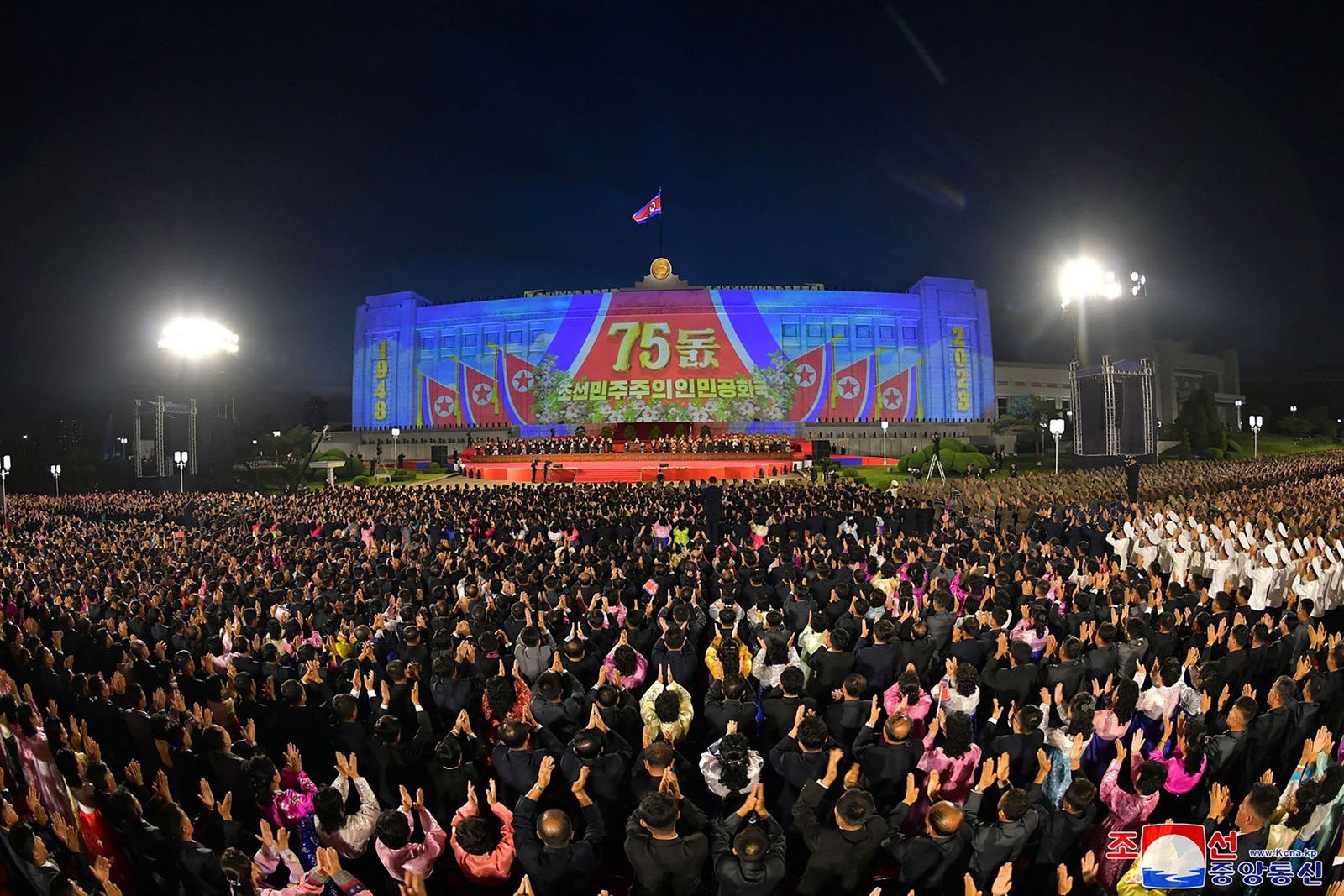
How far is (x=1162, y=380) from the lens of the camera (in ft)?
200

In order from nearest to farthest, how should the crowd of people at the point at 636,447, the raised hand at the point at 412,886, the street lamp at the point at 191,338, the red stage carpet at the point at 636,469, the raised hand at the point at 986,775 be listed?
the raised hand at the point at 412,886 → the raised hand at the point at 986,775 → the street lamp at the point at 191,338 → the red stage carpet at the point at 636,469 → the crowd of people at the point at 636,447

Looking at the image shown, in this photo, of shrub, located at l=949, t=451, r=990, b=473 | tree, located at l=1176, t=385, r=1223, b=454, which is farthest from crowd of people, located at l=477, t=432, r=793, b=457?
tree, located at l=1176, t=385, r=1223, b=454

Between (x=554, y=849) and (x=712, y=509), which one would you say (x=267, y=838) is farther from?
(x=712, y=509)

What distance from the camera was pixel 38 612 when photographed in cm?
835

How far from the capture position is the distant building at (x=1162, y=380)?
5997cm

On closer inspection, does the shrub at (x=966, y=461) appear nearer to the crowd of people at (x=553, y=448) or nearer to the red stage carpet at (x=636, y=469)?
the red stage carpet at (x=636, y=469)

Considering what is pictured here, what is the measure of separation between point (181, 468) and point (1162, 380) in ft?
231

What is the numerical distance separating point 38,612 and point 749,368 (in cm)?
4768

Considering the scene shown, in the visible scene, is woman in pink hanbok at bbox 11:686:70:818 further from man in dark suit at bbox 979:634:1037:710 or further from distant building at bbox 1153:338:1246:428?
distant building at bbox 1153:338:1246:428

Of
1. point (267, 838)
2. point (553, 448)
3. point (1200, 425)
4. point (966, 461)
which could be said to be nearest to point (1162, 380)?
point (1200, 425)

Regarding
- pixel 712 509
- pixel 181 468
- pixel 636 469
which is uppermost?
pixel 181 468

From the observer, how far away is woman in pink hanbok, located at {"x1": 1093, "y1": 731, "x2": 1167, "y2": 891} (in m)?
3.83

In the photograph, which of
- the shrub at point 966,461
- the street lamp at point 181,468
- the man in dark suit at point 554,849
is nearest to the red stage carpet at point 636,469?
the shrub at point 966,461

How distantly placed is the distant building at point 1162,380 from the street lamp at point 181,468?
179 feet
